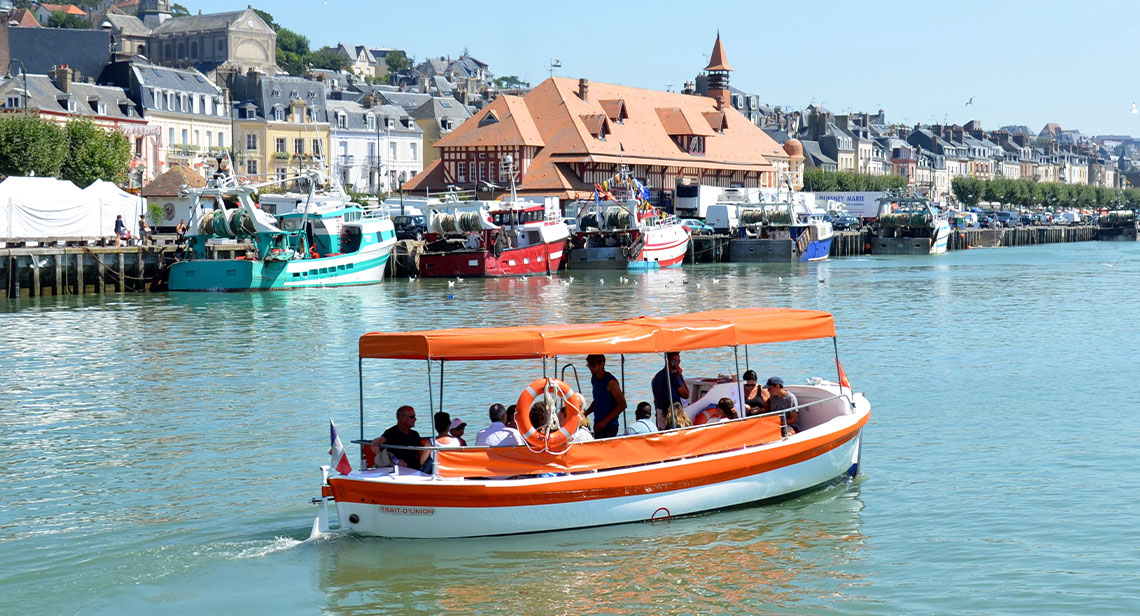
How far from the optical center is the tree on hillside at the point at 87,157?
79.9 metres

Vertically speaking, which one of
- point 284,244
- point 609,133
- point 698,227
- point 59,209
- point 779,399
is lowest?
point 779,399

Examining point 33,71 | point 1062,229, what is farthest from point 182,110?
point 1062,229

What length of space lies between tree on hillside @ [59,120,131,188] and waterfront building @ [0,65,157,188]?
7.21 m

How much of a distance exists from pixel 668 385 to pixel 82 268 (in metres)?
46.3

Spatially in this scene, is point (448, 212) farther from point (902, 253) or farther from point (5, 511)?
point (5, 511)

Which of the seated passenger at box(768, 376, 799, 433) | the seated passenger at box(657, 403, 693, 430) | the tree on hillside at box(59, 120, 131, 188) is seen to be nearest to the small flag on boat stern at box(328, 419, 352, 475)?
the seated passenger at box(657, 403, 693, 430)

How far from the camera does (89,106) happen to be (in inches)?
3915

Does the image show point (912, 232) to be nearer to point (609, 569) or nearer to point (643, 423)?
point (643, 423)

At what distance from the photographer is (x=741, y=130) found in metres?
129

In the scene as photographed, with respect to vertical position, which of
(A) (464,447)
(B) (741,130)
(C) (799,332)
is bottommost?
(A) (464,447)

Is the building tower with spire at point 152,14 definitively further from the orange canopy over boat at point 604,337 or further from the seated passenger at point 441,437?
the seated passenger at point 441,437

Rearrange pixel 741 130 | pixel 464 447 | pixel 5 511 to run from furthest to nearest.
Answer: pixel 741 130, pixel 5 511, pixel 464 447

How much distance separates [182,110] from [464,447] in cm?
9906

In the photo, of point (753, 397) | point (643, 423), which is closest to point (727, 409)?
point (753, 397)
